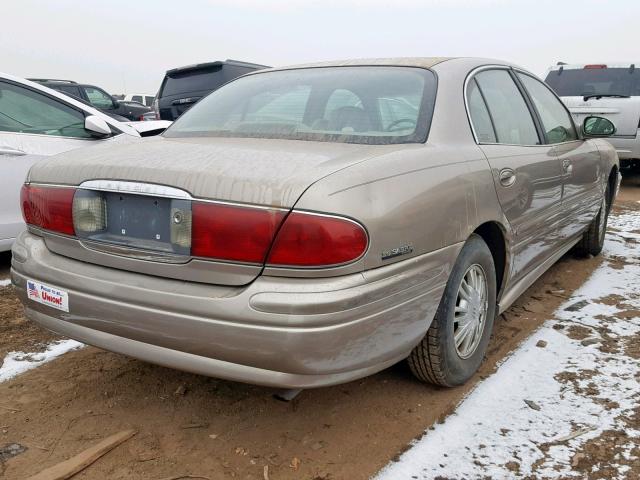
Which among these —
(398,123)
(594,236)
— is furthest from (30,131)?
(594,236)

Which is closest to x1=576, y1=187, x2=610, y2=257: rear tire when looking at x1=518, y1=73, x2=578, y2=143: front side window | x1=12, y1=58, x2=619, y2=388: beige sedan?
x1=518, y1=73, x2=578, y2=143: front side window

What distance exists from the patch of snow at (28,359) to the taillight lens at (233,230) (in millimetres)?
1527

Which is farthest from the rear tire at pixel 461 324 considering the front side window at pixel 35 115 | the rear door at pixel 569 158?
the front side window at pixel 35 115

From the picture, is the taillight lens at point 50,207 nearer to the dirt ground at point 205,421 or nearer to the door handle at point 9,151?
the dirt ground at point 205,421

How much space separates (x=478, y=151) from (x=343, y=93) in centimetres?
66

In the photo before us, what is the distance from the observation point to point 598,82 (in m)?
8.63

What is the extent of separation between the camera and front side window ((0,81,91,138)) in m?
4.25

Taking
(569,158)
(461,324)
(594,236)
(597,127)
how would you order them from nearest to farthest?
(461,324) → (569,158) → (597,127) → (594,236)

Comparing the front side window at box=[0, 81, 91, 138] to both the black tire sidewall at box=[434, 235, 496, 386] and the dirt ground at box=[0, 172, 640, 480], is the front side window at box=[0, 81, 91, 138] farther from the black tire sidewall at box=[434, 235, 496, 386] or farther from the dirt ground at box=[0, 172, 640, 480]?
the black tire sidewall at box=[434, 235, 496, 386]

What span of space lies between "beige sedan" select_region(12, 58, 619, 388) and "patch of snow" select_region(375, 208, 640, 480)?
0.23m

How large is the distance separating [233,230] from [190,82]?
7.40 meters

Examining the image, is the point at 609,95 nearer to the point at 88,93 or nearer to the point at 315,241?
the point at 315,241

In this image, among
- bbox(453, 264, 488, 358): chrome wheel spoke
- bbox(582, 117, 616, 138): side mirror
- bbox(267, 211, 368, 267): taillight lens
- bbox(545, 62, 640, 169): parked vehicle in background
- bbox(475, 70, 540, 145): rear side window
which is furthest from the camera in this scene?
bbox(545, 62, 640, 169): parked vehicle in background

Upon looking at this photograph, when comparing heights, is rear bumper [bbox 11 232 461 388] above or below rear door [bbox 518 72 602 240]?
below
